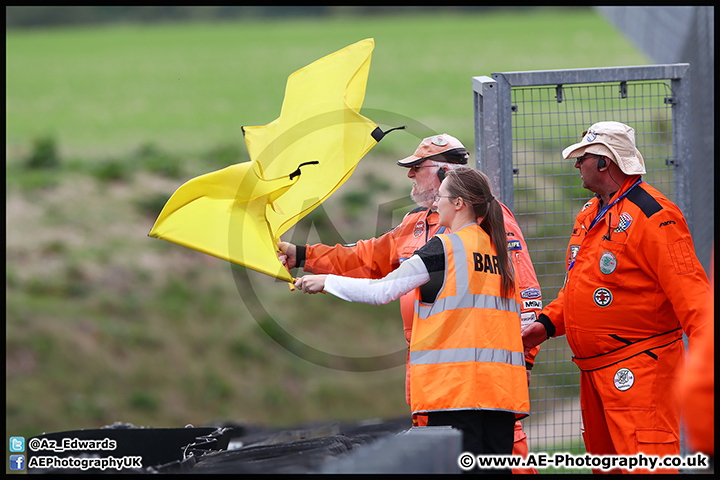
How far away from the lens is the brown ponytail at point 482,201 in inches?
127

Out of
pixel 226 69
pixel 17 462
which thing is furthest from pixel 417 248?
pixel 226 69

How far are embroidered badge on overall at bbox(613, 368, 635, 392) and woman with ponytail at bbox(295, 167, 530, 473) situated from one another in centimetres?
77

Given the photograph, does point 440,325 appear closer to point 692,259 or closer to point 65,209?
point 692,259

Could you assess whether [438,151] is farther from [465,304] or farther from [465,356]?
[465,356]

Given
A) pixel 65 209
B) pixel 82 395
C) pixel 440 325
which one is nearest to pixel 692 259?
pixel 440 325

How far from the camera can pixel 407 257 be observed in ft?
12.9

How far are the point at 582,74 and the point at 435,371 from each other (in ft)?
7.70

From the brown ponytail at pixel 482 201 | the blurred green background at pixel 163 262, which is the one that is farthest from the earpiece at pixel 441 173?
the blurred green background at pixel 163 262

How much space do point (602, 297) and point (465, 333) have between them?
3.54ft

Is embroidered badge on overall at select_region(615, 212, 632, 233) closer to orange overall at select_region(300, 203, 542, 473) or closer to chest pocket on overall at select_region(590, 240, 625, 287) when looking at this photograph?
chest pocket on overall at select_region(590, 240, 625, 287)

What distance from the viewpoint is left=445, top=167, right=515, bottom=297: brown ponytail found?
321 cm

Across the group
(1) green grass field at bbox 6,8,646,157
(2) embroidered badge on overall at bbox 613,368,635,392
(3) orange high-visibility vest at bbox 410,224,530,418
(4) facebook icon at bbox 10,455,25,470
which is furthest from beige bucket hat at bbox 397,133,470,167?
(1) green grass field at bbox 6,8,646,157

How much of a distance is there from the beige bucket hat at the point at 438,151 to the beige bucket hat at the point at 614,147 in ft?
2.06

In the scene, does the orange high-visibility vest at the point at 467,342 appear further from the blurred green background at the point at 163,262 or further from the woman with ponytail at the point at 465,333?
the blurred green background at the point at 163,262
